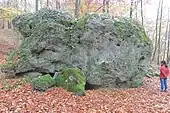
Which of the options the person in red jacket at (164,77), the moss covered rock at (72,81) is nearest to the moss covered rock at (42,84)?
the moss covered rock at (72,81)

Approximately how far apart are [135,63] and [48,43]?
14.8 ft

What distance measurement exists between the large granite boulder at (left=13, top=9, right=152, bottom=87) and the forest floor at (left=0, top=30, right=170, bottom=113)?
90 cm

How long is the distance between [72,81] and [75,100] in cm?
120

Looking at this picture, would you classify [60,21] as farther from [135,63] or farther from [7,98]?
[7,98]

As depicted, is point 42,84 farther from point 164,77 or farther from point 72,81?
point 164,77

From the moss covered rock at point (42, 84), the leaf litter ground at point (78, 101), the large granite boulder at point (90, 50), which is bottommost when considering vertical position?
the leaf litter ground at point (78, 101)

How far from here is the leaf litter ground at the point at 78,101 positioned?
8.57 metres

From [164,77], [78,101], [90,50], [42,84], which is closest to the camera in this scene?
[78,101]

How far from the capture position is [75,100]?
9.45 meters

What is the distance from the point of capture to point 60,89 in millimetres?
10523

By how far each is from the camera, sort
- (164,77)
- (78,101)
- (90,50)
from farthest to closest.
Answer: (164,77)
(90,50)
(78,101)

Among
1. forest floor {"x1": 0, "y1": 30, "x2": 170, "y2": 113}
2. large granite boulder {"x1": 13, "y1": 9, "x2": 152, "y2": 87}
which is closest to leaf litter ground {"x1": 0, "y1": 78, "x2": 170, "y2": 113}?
forest floor {"x1": 0, "y1": 30, "x2": 170, "y2": 113}

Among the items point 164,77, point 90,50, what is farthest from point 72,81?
point 164,77

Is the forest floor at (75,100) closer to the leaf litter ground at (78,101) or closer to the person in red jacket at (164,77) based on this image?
the leaf litter ground at (78,101)
